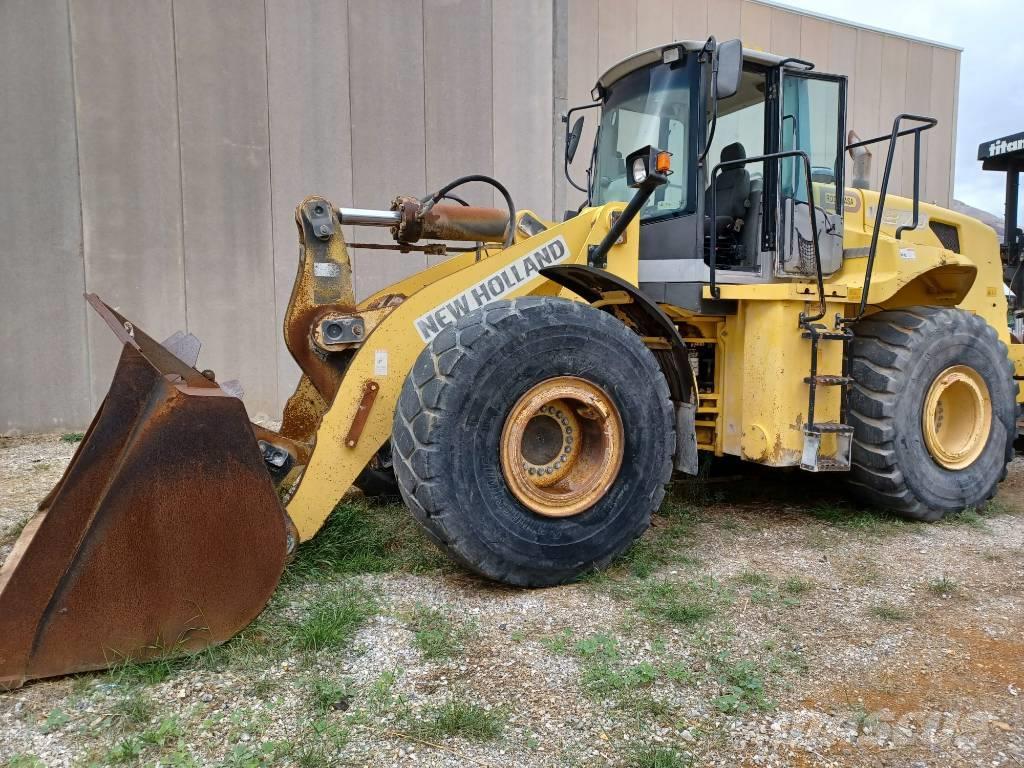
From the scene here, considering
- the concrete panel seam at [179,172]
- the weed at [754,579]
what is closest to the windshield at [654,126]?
the weed at [754,579]

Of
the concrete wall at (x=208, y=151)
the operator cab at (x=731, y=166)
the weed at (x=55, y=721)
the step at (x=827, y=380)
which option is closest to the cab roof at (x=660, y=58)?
the operator cab at (x=731, y=166)

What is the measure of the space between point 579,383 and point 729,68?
1757mm

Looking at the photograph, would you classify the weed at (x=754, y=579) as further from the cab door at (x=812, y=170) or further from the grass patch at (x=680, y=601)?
the cab door at (x=812, y=170)

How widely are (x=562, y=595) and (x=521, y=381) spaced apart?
0.91 m

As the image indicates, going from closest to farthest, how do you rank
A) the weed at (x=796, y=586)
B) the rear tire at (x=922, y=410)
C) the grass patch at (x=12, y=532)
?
the weed at (x=796, y=586), the grass patch at (x=12, y=532), the rear tire at (x=922, y=410)

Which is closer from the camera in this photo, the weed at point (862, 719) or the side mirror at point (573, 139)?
the weed at point (862, 719)

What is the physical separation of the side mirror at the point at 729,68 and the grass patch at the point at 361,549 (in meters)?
2.55

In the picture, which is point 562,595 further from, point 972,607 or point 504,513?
point 972,607

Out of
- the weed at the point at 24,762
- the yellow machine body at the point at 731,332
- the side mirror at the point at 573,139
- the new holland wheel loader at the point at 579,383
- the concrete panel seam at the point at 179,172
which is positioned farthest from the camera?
the concrete panel seam at the point at 179,172

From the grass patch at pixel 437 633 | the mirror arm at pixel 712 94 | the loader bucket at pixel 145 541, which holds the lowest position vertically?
the grass patch at pixel 437 633

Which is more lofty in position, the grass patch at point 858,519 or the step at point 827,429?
the step at point 827,429

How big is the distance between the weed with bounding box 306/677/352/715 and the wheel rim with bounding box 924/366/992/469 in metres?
3.67

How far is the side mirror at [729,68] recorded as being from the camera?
12.1 ft

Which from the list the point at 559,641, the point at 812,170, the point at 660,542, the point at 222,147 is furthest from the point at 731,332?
the point at 222,147
